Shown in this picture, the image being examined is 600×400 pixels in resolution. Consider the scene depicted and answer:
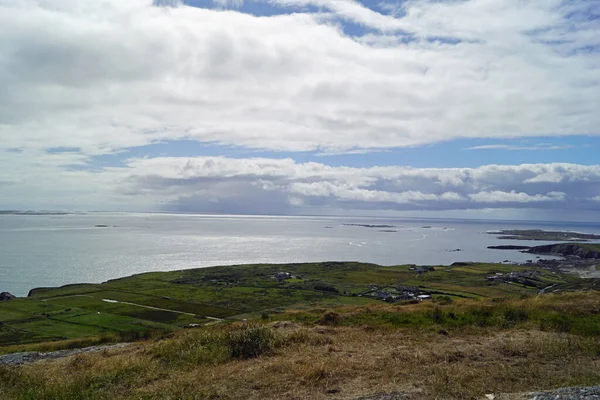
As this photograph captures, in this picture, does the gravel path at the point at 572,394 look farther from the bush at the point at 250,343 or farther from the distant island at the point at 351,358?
the bush at the point at 250,343

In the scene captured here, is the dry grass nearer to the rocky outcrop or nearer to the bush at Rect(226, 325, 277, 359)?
the bush at Rect(226, 325, 277, 359)

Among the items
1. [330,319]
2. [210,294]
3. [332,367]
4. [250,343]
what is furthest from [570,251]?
[332,367]

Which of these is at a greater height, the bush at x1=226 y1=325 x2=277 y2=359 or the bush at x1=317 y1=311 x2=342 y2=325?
the bush at x1=226 y1=325 x2=277 y2=359

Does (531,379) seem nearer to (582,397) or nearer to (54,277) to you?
(582,397)

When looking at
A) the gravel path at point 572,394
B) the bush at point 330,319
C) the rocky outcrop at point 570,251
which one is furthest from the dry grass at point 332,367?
the rocky outcrop at point 570,251

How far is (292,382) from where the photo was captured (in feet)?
41.7

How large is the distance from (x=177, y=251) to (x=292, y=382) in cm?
16712

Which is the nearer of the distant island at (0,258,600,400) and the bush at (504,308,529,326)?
the distant island at (0,258,600,400)

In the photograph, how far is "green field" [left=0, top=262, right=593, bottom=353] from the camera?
60250 mm

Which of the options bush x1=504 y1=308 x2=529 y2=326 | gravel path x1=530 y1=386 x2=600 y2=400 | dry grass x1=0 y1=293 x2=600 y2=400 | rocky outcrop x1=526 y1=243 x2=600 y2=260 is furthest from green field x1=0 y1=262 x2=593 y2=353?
rocky outcrop x1=526 y1=243 x2=600 y2=260

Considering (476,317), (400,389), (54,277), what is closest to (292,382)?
(400,389)

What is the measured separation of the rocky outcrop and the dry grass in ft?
531

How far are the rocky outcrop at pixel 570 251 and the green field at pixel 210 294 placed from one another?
5645cm

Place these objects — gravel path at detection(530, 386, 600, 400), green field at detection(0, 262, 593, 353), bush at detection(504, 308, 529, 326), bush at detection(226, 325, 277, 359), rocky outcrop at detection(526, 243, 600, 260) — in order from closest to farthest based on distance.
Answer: gravel path at detection(530, 386, 600, 400), bush at detection(226, 325, 277, 359), bush at detection(504, 308, 529, 326), green field at detection(0, 262, 593, 353), rocky outcrop at detection(526, 243, 600, 260)
